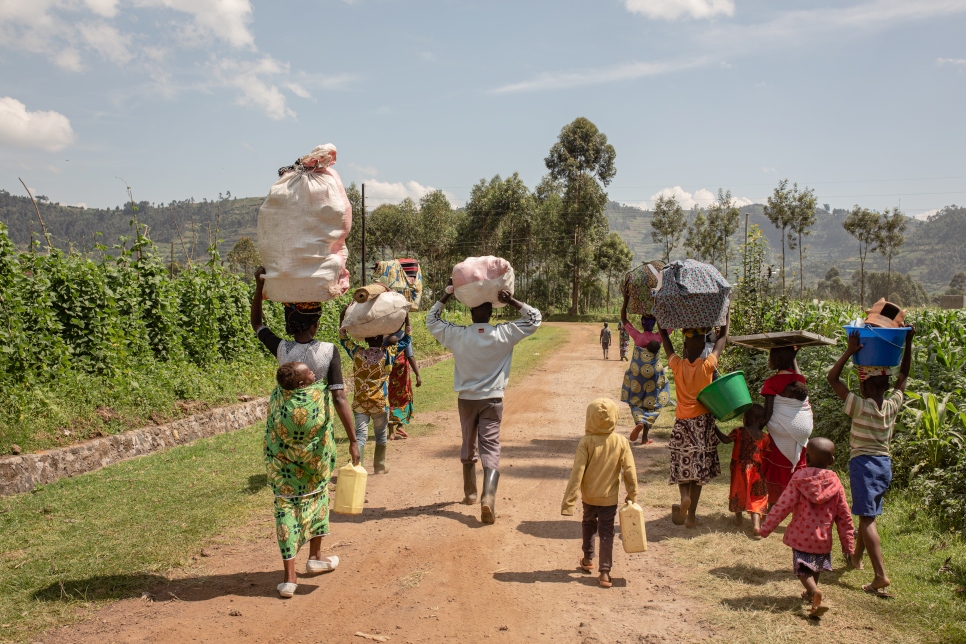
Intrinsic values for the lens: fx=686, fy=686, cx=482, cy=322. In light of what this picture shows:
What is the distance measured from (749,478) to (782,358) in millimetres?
1099

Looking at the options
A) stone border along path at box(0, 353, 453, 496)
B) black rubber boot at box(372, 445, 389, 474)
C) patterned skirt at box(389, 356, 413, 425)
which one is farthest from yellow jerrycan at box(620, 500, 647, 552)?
stone border along path at box(0, 353, 453, 496)

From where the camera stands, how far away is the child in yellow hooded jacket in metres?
4.87

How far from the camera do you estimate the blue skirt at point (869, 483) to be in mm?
5121

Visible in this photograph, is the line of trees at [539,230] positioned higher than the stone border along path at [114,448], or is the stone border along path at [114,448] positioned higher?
the line of trees at [539,230]

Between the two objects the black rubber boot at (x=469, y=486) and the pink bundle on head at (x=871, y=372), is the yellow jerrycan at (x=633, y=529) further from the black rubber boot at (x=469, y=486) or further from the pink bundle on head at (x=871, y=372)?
the black rubber boot at (x=469, y=486)

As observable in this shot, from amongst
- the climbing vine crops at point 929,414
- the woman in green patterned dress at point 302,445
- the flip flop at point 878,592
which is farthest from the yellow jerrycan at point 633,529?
the climbing vine crops at point 929,414

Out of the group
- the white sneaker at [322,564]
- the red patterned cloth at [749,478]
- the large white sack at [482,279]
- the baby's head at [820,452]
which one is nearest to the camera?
the baby's head at [820,452]

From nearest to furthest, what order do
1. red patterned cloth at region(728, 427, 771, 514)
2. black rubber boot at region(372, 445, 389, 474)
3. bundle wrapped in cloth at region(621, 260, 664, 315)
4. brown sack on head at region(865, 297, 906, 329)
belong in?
brown sack on head at region(865, 297, 906, 329), red patterned cloth at region(728, 427, 771, 514), black rubber boot at region(372, 445, 389, 474), bundle wrapped in cloth at region(621, 260, 664, 315)

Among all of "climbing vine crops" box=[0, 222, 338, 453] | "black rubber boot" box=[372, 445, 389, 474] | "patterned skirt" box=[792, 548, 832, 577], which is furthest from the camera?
"climbing vine crops" box=[0, 222, 338, 453]

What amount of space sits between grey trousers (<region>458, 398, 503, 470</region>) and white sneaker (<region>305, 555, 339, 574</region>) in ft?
5.46

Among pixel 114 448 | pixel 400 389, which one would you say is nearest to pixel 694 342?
pixel 400 389

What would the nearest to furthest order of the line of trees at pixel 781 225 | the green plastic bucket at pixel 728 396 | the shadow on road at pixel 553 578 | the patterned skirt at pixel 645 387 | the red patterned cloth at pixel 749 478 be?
the shadow on road at pixel 553 578
the green plastic bucket at pixel 728 396
the red patterned cloth at pixel 749 478
the patterned skirt at pixel 645 387
the line of trees at pixel 781 225

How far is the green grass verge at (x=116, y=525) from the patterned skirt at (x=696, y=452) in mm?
4099

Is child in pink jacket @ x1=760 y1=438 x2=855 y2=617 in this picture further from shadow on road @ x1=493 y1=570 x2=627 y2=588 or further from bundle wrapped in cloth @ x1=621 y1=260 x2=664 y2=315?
bundle wrapped in cloth @ x1=621 y1=260 x2=664 y2=315
